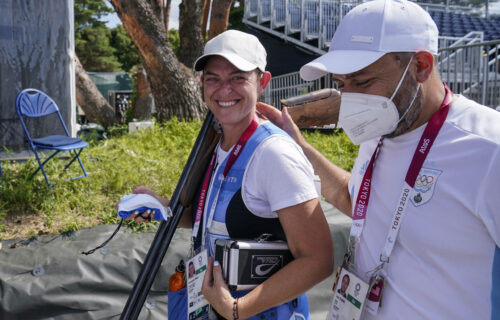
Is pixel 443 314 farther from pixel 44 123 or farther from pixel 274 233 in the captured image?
pixel 44 123

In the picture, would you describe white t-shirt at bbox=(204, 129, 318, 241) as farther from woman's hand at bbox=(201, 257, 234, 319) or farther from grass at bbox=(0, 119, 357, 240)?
grass at bbox=(0, 119, 357, 240)

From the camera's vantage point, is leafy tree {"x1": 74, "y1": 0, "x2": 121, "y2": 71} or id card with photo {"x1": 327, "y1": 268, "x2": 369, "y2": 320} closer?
id card with photo {"x1": 327, "y1": 268, "x2": 369, "y2": 320}

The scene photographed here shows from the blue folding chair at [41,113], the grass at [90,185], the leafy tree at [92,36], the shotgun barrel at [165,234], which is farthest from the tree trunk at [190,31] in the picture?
the leafy tree at [92,36]

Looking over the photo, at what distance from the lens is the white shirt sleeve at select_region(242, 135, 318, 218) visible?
1565mm

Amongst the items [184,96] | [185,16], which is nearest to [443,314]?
[184,96]

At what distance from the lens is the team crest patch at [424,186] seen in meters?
1.30

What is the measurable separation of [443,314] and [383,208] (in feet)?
1.13

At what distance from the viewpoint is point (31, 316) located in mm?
3061

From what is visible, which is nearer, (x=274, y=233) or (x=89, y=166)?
(x=274, y=233)

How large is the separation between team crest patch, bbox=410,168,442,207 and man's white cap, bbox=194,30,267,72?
766 millimetres

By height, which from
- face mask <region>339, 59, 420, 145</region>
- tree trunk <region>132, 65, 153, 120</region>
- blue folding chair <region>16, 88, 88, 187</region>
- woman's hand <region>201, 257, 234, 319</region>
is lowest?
tree trunk <region>132, 65, 153, 120</region>

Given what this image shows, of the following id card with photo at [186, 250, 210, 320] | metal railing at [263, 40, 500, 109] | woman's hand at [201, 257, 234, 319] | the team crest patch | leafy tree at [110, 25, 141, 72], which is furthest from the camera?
leafy tree at [110, 25, 141, 72]

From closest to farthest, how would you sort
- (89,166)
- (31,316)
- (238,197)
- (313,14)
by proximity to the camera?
1. (238,197)
2. (31,316)
3. (89,166)
4. (313,14)

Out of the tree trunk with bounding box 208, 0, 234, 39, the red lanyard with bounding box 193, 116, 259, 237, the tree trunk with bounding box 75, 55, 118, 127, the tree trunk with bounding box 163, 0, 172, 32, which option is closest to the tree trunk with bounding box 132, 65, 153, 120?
the tree trunk with bounding box 75, 55, 118, 127
